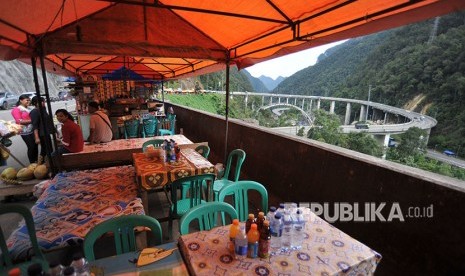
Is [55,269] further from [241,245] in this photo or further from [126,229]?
[241,245]

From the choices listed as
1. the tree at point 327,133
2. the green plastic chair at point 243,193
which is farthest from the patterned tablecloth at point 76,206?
the tree at point 327,133

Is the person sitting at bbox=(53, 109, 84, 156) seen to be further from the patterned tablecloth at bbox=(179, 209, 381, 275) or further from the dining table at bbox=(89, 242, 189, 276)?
the patterned tablecloth at bbox=(179, 209, 381, 275)

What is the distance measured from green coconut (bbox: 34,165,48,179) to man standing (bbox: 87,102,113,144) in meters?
1.05

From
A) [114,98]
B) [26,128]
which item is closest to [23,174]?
[26,128]

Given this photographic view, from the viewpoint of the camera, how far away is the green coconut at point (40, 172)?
14.5ft

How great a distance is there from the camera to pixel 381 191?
2375mm

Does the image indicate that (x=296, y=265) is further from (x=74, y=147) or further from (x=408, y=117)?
(x=408, y=117)

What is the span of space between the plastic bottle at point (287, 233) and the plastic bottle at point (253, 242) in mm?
259

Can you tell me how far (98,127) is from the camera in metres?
5.27

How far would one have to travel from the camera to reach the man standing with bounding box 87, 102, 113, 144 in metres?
5.20

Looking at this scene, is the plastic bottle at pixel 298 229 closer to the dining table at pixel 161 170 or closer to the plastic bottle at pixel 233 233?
the plastic bottle at pixel 233 233

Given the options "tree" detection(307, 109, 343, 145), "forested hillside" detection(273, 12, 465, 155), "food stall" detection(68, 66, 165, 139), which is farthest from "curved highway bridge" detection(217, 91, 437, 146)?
"food stall" detection(68, 66, 165, 139)

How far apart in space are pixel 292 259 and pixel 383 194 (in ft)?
4.40

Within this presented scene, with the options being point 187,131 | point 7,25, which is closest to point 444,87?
point 187,131
